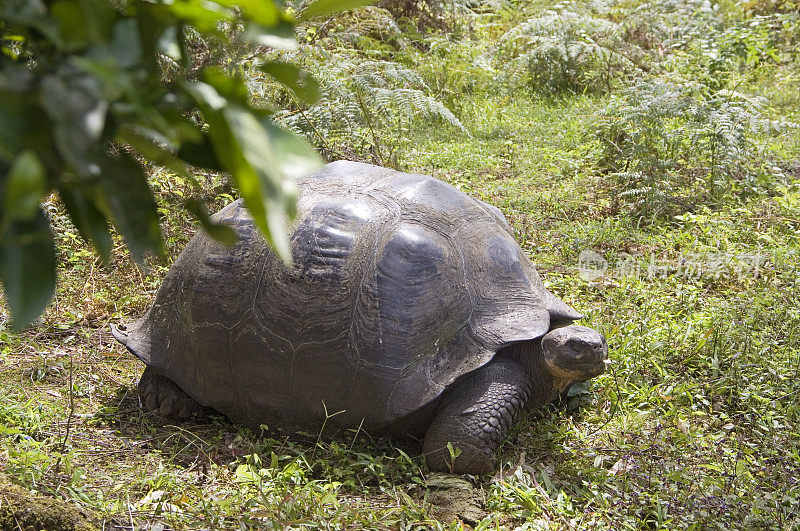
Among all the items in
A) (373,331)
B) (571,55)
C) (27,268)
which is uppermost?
(571,55)

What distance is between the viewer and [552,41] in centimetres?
851

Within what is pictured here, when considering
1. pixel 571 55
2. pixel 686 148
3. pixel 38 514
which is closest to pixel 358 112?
pixel 686 148

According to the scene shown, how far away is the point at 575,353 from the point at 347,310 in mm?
953

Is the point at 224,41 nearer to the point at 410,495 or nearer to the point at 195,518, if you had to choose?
the point at 195,518

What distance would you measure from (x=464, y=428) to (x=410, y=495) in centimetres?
34

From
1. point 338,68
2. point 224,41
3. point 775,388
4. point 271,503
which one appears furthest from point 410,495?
point 338,68

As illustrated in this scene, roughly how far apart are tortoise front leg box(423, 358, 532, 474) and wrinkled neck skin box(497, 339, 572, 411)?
7cm

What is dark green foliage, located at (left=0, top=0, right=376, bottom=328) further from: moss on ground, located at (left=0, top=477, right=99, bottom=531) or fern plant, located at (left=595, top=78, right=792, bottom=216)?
fern plant, located at (left=595, top=78, right=792, bottom=216)

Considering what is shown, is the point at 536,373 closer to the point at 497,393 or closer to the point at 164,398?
the point at 497,393

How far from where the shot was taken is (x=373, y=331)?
3.03 m

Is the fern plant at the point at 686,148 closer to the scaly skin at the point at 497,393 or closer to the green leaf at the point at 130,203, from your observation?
the scaly skin at the point at 497,393

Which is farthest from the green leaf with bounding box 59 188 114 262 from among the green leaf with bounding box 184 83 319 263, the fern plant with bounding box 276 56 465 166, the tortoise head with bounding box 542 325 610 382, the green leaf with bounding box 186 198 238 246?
the fern plant with bounding box 276 56 465 166

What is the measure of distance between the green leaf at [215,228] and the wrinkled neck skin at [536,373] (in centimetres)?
247

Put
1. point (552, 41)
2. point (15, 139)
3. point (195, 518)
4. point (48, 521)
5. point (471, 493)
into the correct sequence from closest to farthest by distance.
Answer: point (15, 139) → point (48, 521) → point (195, 518) → point (471, 493) → point (552, 41)
